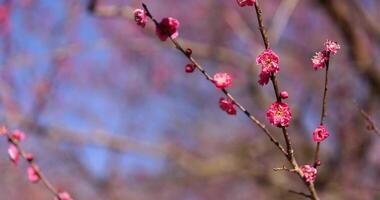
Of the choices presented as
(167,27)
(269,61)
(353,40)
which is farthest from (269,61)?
(353,40)

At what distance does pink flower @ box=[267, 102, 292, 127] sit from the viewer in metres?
1.15

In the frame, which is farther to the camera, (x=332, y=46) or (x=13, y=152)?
(x=13, y=152)

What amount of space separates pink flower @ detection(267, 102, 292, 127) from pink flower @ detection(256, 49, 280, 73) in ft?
0.26

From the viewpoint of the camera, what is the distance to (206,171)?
5.41m

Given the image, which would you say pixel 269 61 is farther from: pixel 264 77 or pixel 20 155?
pixel 20 155

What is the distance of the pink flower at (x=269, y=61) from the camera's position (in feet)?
3.69

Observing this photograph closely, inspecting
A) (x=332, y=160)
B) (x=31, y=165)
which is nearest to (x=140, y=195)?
(x=332, y=160)

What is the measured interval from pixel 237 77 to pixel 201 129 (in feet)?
10.9

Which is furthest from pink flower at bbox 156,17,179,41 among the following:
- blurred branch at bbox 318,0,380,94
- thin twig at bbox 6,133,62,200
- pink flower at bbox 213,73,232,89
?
blurred branch at bbox 318,0,380,94

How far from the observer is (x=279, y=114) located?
45.6 inches

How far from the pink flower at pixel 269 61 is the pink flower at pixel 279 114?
0.08 meters

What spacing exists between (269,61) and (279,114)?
0.39 ft

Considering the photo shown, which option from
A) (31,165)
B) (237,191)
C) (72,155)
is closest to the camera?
(31,165)

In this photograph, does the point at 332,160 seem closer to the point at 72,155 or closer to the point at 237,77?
the point at 237,77
